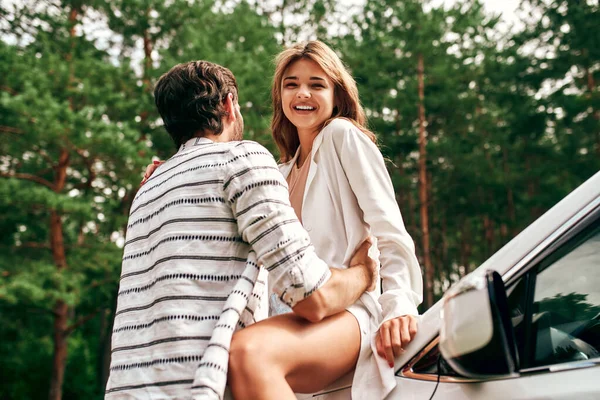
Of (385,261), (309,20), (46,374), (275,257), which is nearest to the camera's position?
(275,257)

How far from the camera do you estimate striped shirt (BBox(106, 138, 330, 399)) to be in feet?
5.53

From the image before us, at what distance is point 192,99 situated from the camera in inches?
81.0

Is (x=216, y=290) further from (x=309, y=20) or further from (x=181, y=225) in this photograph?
(x=309, y=20)

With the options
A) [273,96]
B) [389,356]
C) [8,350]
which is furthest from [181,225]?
[8,350]

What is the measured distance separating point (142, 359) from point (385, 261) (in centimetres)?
86

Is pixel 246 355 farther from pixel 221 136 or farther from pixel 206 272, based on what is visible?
pixel 221 136

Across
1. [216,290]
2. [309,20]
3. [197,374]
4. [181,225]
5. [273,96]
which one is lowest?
[197,374]

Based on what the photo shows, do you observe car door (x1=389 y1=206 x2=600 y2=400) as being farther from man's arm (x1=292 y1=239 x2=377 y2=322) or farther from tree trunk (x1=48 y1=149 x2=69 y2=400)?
tree trunk (x1=48 y1=149 x2=69 y2=400)

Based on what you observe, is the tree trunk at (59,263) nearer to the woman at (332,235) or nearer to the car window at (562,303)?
the woman at (332,235)

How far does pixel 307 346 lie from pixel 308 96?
1185 millimetres

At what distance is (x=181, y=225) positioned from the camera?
181cm

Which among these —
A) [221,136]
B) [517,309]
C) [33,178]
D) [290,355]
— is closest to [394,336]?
[290,355]

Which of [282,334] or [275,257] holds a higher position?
[275,257]

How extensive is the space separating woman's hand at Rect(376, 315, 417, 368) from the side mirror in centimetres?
46
